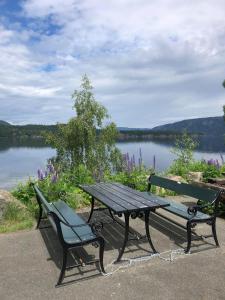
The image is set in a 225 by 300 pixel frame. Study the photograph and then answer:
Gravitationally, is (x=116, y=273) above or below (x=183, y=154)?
below

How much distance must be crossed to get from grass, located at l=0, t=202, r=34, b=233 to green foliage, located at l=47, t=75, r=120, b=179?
12605 millimetres

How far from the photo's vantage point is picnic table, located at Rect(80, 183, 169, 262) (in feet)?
15.0

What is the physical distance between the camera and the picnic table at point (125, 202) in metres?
4.56

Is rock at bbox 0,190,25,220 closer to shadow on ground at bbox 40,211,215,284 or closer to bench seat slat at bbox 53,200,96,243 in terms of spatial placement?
shadow on ground at bbox 40,211,215,284

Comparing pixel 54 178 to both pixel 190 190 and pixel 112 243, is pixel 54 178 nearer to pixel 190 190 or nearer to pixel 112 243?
pixel 112 243

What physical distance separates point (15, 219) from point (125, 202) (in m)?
2.46

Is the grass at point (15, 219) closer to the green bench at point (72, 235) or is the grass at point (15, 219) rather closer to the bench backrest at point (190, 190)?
the green bench at point (72, 235)

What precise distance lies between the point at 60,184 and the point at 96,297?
4.13 meters

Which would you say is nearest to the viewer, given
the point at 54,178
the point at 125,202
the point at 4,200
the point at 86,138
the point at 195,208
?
the point at 125,202

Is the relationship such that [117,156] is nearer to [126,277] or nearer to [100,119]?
[100,119]

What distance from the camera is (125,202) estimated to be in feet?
16.3

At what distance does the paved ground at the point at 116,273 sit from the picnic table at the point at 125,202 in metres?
0.41

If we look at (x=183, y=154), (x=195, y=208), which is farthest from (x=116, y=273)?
(x=183, y=154)

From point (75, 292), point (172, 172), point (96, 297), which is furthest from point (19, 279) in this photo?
point (172, 172)
